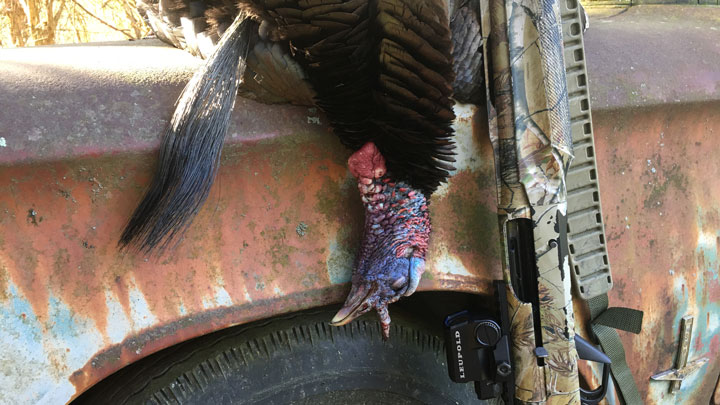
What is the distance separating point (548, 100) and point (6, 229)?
823 millimetres

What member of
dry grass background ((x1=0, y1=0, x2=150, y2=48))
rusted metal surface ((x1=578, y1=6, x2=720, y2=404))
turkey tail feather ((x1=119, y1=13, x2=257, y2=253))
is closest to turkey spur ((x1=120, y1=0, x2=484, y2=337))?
turkey tail feather ((x1=119, y1=13, x2=257, y2=253))

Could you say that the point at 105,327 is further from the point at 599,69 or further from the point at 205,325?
the point at 599,69

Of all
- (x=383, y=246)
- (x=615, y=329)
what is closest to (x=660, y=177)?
(x=615, y=329)

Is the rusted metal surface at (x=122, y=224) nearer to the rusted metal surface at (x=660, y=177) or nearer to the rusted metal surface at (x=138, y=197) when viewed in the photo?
the rusted metal surface at (x=138, y=197)

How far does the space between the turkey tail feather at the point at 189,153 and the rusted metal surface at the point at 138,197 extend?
24 millimetres

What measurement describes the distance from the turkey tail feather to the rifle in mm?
421

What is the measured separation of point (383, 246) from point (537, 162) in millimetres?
295

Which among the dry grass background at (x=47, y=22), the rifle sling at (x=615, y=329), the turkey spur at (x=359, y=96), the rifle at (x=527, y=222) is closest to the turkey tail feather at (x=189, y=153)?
the turkey spur at (x=359, y=96)

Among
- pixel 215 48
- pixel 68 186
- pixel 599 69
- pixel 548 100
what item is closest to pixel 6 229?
pixel 68 186

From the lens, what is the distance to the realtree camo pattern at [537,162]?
3.53ft

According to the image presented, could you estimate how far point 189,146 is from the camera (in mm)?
921

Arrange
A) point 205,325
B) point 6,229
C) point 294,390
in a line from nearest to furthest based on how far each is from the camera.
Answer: point 6,229 < point 205,325 < point 294,390

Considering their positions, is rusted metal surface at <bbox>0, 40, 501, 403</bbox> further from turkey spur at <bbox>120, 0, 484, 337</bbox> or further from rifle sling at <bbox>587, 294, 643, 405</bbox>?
rifle sling at <bbox>587, 294, 643, 405</bbox>

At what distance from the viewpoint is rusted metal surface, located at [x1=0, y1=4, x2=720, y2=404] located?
2.92 feet
